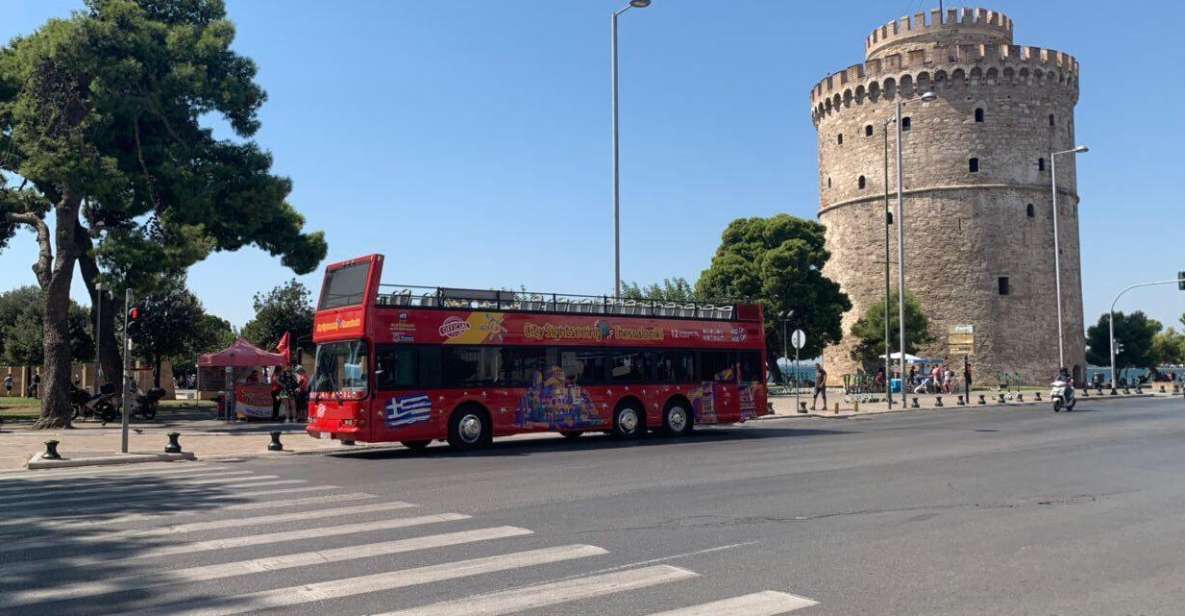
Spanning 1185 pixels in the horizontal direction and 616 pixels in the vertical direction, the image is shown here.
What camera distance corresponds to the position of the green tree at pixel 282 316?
5128 centimetres

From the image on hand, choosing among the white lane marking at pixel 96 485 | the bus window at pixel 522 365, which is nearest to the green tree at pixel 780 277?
the bus window at pixel 522 365

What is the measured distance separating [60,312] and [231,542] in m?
19.8

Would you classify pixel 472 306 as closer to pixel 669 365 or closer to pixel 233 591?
pixel 669 365

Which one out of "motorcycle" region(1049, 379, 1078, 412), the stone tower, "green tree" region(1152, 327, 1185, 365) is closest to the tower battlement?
the stone tower

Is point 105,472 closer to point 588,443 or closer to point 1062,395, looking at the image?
point 588,443

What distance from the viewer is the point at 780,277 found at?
55625mm

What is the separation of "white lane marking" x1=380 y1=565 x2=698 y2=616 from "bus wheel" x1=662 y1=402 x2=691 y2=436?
560 inches

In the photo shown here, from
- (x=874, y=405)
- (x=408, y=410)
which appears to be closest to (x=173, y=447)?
(x=408, y=410)

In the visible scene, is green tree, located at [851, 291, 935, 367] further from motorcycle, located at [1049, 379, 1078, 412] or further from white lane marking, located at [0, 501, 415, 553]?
white lane marking, located at [0, 501, 415, 553]

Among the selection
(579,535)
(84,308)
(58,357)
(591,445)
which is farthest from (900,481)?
(84,308)

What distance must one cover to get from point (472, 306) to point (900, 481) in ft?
30.3

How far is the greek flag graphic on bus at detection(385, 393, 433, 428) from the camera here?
16.8 metres

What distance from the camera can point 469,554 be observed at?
730 cm

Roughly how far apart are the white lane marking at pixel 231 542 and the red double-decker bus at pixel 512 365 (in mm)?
7883
